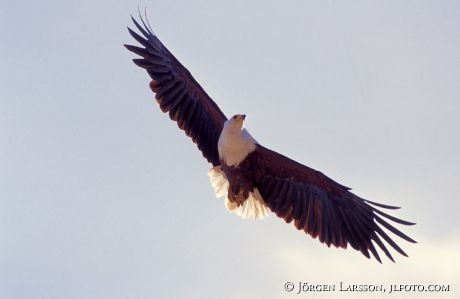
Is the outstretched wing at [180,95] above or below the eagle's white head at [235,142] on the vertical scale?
above

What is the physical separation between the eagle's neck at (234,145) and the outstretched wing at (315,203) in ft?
0.38

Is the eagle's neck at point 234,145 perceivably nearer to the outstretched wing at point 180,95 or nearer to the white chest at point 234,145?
the white chest at point 234,145

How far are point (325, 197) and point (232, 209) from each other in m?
1.01

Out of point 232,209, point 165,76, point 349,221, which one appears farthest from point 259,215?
point 165,76

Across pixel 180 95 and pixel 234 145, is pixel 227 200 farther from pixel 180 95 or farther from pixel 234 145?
pixel 180 95

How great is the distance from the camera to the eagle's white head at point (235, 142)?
31.7ft

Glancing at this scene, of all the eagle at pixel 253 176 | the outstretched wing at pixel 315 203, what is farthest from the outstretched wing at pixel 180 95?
the outstretched wing at pixel 315 203

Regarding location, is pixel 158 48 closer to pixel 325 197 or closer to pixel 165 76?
pixel 165 76

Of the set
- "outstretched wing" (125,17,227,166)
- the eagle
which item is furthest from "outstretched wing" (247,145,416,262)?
"outstretched wing" (125,17,227,166)

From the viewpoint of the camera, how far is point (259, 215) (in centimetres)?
1033

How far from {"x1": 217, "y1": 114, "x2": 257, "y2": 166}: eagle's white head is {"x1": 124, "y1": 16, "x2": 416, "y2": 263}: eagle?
0.03 ft

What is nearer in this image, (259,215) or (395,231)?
(395,231)

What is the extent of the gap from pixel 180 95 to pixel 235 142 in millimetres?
901

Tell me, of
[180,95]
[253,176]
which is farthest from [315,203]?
[180,95]
